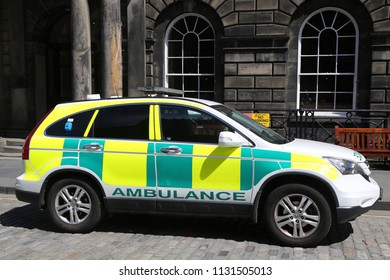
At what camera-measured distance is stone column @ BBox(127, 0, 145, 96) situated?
1423 cm

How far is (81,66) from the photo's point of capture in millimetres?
11781

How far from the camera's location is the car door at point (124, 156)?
5555mm

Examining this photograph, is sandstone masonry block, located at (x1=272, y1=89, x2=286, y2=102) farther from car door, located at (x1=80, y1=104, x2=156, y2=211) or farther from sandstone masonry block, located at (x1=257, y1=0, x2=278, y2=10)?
car door, located at (x1=80, y1=104, x2=156, y2=211)

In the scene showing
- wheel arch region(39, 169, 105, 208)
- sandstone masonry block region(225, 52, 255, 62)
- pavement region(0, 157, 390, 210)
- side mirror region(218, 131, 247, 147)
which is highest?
sandstone masonry block region(225, 52, 255, 62)

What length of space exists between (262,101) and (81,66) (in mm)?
5483

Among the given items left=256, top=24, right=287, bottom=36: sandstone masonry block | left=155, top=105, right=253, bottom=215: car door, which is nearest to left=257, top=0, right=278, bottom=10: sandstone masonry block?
left=256, top=24, right=287, bottom=36: sandstone masonry block

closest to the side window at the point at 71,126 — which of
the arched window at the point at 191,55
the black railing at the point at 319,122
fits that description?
the black railing at the point at 319,122

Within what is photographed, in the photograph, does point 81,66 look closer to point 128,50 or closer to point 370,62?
point 128,50

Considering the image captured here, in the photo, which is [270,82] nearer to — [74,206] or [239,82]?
[239,82]

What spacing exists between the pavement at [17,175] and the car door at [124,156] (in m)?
3.60

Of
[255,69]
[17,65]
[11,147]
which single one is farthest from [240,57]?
[17,65]

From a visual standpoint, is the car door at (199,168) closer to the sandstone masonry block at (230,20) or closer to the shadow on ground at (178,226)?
the shadow on ground at (178,226)

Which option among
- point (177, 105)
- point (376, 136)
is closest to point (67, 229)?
point (177, 105)

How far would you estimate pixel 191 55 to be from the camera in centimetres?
1451
